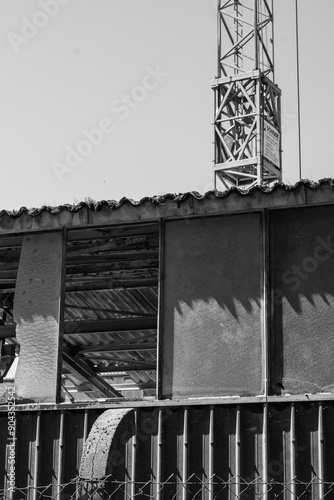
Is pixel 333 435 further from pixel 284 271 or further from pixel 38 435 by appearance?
pixel 38 435

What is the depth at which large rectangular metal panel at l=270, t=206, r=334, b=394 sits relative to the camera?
12.0m

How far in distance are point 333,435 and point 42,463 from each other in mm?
3737

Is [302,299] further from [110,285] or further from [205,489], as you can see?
[110,285]

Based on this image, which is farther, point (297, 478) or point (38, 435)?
point (38, 435)

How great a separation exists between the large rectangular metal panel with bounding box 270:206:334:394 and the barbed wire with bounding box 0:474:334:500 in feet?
3.60

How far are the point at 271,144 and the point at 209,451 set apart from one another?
1498 centimetres

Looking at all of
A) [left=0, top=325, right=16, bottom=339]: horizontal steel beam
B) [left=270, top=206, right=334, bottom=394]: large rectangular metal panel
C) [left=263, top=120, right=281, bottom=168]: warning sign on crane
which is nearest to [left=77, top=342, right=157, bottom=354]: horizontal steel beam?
[left=0, top=325, right=16, bottom=339]: horizontal steel beam

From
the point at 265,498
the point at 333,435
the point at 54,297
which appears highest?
the point at 54,297

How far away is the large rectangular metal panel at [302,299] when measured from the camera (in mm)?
12000

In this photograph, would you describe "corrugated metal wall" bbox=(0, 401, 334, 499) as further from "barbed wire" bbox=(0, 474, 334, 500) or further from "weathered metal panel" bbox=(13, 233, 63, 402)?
"weathered metal panel" bbox=(13, 233, 63, 402)

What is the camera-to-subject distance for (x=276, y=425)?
1185 cm

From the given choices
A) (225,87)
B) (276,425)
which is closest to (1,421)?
(276,425)

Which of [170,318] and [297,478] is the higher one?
[170,318]

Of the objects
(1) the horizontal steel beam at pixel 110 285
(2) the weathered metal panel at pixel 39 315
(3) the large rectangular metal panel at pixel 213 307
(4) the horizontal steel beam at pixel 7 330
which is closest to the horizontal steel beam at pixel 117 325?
(1) the horizontal steel beam at pixel 110 285
